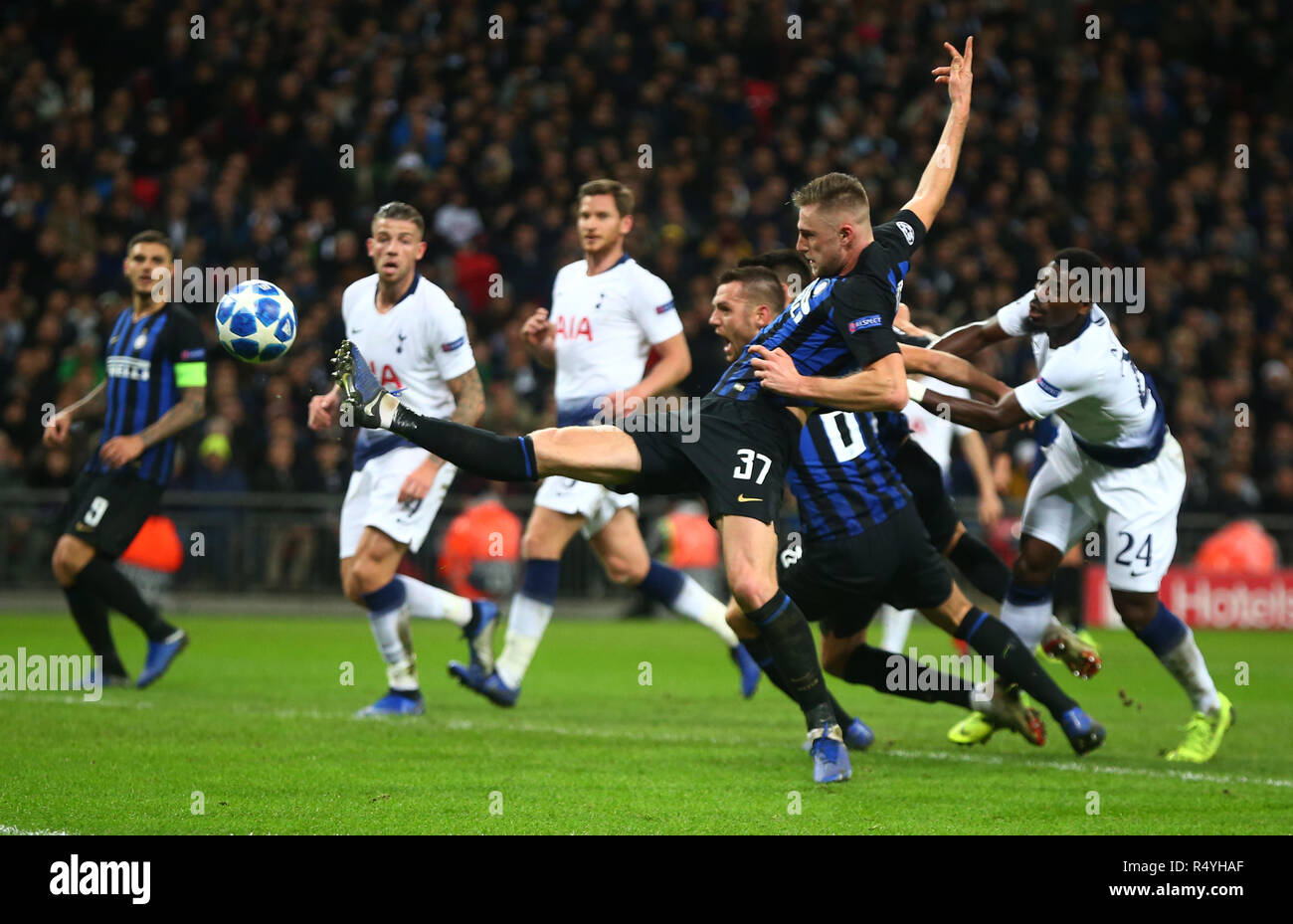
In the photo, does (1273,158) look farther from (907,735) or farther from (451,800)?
(451,800)

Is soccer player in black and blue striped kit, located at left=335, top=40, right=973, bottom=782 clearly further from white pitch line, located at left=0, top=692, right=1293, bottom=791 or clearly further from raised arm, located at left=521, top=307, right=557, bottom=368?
raised arm, located at left=521, top=307, right=557, bottom=368

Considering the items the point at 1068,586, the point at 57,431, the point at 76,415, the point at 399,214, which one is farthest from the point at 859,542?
the point at 1068,586

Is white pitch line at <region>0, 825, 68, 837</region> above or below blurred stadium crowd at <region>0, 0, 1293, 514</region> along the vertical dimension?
below

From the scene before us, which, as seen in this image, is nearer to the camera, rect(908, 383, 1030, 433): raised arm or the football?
the football

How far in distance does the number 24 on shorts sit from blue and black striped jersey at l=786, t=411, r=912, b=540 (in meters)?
0.56

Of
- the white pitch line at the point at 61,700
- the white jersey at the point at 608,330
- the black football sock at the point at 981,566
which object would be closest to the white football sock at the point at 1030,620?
the black football sock at the point at 981,566

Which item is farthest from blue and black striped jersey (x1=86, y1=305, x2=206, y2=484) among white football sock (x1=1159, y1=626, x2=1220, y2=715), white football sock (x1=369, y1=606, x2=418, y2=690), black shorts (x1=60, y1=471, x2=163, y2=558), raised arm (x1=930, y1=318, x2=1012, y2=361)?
white football sock (x1=1159, y1=626, x2=1220, y2=715)

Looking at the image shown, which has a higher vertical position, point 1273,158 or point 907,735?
point 1273,158

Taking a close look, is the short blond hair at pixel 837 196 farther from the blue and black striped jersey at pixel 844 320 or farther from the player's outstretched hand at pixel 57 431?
the player's outstretched hand at pixel 57 431

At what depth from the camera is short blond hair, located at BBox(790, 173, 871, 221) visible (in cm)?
638

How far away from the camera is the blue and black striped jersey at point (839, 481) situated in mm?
6973

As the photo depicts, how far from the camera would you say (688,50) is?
22031 mm
